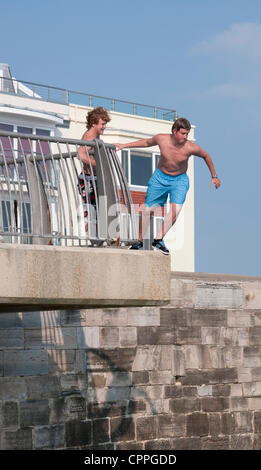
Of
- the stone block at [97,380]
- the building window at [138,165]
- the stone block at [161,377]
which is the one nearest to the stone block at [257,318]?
the stone block at [161,377]

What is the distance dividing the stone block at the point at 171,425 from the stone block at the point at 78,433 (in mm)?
1612

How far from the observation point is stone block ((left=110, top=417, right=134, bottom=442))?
15.0m

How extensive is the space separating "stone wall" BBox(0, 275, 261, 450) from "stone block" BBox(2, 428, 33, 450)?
21 millimetres

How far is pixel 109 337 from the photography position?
15.2 metres

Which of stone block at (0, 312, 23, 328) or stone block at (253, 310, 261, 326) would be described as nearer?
stone block at (0, 312, 23, 328)

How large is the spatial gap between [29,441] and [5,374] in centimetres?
111

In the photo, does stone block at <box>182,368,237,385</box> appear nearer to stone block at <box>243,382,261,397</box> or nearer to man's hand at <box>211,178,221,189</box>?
stone block at <box>243,382,261,397</box>

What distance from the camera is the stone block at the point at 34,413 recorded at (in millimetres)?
13727

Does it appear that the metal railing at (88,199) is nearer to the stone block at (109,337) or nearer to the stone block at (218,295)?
the stone block at (109,337)

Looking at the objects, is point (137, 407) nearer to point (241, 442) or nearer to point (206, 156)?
point (241, 442)

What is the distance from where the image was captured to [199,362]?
1656cm

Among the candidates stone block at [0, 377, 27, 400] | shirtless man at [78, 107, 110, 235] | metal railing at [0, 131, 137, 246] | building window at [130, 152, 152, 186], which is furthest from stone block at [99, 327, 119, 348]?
building window at [130, 152, 152, 186]

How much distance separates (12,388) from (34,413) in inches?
22.3
